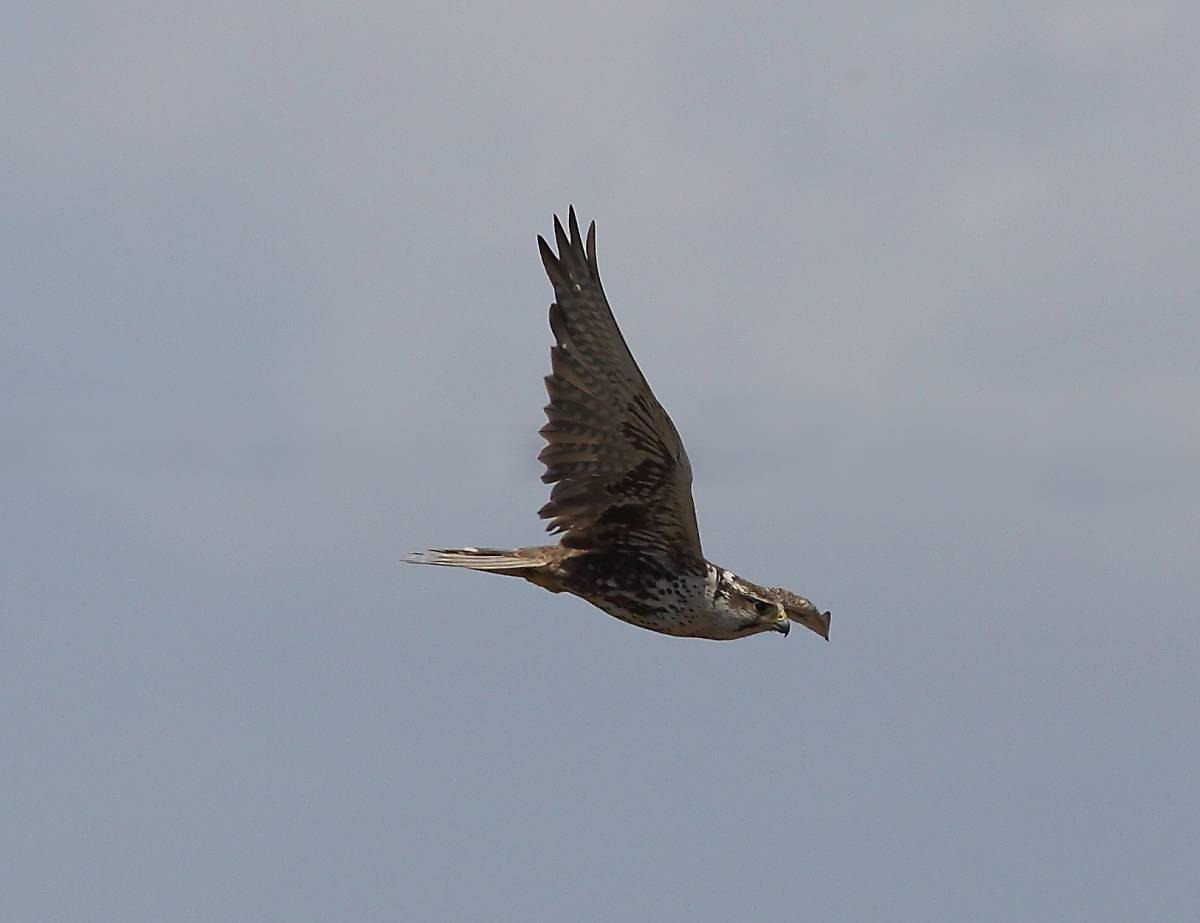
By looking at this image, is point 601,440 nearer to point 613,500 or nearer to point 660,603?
point 613,500

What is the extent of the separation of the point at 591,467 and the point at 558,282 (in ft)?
3.92

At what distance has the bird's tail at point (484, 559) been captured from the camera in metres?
17.1


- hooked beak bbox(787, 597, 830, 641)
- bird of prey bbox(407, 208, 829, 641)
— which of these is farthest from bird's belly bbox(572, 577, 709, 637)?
hooked beak bbox(787, 597, 830, 641)

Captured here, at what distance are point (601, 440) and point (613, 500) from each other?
0.41 meters

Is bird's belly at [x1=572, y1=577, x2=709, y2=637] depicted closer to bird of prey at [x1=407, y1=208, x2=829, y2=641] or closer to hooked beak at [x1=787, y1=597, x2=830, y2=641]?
bird of prey at [x1=407, y1=208, x2=829, y2=641]

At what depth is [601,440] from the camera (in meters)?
17.0

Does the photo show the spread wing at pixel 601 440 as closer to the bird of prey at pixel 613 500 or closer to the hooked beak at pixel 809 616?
the bird of prey at pixel 613 500

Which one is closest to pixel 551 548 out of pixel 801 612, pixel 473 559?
pixel 473 559

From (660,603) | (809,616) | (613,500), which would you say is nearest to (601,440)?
(613,500)

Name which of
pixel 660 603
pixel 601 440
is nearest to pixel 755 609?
pixel 660 603

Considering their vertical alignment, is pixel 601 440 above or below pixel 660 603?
above

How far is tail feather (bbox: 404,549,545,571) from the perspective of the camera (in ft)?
56.0

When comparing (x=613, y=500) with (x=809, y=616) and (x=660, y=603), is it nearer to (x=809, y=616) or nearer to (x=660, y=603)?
(x=660, y=603)

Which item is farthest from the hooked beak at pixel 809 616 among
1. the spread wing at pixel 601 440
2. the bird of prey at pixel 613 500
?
the spread wing at pixel 601 440
